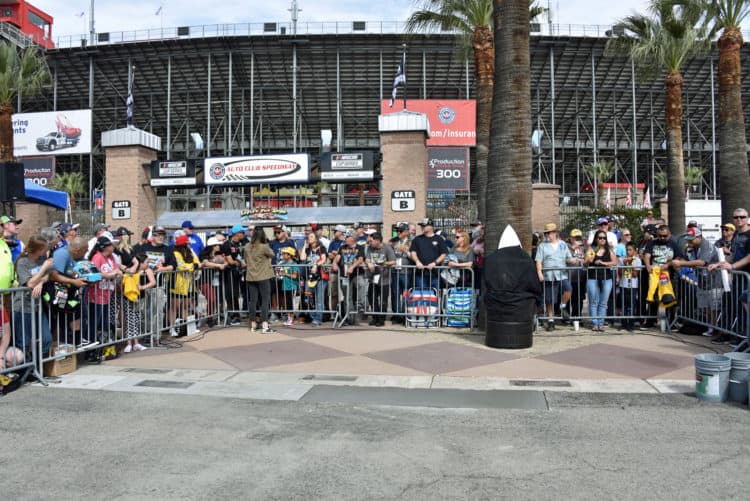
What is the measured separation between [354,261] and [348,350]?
8.85 ft

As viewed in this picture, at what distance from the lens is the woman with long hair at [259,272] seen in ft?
34.4

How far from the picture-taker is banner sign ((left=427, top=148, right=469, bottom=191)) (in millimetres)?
36344

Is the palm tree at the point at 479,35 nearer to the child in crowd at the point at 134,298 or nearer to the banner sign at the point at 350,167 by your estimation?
the banner sign at the point at 350,167

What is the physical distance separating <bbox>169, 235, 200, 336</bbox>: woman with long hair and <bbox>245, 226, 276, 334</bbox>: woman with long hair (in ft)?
3.22

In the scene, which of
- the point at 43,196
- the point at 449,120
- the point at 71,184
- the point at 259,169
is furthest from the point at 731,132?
the point at 71,184

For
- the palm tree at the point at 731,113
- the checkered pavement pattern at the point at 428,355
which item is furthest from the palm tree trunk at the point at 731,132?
the checkered pavement pattern at the point at 428,355

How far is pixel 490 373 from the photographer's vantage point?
721cm

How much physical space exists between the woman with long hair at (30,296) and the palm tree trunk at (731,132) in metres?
14.6

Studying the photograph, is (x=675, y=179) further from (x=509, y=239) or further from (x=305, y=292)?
(x=305, y=292)

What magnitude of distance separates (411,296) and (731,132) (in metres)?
9.85

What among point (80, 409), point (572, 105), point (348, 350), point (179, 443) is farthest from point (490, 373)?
point (572, 105)

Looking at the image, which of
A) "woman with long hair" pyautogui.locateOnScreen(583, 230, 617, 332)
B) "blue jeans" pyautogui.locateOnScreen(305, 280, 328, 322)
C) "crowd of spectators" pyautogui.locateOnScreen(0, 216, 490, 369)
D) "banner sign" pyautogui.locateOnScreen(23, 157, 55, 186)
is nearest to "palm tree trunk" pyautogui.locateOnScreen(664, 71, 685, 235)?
"crowd of spectators" pyautogui.locateOnScreen(0, 216, 490, 369)

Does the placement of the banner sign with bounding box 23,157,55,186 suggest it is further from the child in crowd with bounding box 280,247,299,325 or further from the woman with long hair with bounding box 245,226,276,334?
the woman with long hair with bounding box 245,226,276,334

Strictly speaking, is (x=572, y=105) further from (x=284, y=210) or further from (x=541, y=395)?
(x=541, y=395)
